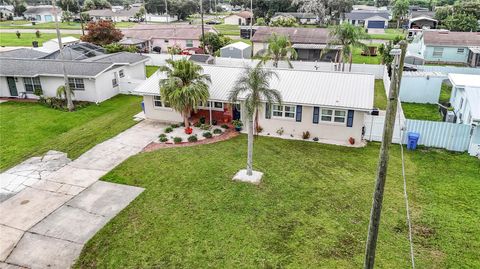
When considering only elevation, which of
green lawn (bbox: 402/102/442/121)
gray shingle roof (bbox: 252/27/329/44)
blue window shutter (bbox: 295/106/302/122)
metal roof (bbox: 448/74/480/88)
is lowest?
green lawn (bbox: 402/102/442/121)

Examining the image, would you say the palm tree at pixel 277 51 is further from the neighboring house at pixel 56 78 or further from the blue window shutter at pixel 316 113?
the blue window shutter at pixel 316 113

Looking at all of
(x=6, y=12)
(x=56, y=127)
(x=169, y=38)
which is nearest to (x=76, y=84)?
(x=56, y=127)

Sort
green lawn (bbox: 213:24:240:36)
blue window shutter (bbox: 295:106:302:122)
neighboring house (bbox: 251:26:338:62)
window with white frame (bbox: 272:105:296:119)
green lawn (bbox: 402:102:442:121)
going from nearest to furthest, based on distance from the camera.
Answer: blue window shutter (bbox: 295:106:302:122) → window with white frame (bbox: 272:105:296:119) → green lawn (bbox: 402:102:442:121) → neighboring house (bbox: 251:26:338:62) → green lawn (bbox: 213:24:240:36)

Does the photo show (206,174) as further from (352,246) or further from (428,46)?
(428,46)

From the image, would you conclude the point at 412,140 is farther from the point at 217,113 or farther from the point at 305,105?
the point at 217,113

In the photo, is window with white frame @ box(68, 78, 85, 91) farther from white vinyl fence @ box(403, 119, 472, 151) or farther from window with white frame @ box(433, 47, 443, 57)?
window with white frame @ box(433, 47, 443, 57)

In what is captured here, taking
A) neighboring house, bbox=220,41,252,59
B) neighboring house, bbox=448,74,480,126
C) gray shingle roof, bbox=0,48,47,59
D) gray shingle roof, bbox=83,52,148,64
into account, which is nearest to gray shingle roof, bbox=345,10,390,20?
neighboring house, bbox=220,41,252,59

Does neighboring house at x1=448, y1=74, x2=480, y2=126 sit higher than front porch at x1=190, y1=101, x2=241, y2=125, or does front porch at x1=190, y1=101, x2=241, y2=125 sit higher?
neighboring house at x1=448, y1=74, x2=480, y2=126

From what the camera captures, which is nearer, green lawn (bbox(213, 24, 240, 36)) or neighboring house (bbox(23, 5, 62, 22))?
green lawn (bbox(213, 24, 240, 36))
